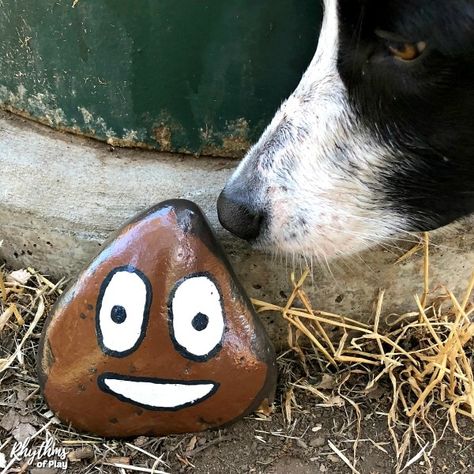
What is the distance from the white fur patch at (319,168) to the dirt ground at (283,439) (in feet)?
1.48

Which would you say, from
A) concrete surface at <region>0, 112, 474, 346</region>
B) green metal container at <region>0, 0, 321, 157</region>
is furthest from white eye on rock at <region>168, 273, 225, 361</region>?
green metal container at <region>0, 0, 321, 157</region>

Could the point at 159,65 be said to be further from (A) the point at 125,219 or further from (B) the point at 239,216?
(B) the point at 239,216

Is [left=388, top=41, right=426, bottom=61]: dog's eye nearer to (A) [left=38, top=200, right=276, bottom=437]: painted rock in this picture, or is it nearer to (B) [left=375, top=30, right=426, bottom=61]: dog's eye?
(B) [left=375, top=30, right=426, bottom=61]: dog's eye

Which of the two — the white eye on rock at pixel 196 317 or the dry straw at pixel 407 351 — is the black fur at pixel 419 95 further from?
the white eye on rock at pixel 196 317

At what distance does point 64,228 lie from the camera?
6.88 feet

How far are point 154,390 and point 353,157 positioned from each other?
2.17ft

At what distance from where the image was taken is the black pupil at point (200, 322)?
5.81 ft

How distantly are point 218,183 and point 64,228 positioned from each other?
0.41 metres

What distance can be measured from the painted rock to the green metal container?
402 millimetres

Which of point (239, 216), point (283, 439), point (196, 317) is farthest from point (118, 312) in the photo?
point (283, 439)

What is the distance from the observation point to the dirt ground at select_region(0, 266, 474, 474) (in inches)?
73.8

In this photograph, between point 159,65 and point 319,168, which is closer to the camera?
point 319,168

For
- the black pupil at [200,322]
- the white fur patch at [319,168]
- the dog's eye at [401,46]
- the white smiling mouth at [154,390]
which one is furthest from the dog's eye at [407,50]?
the white smiling mouth at [154,390]

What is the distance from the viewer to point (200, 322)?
1772 mm
